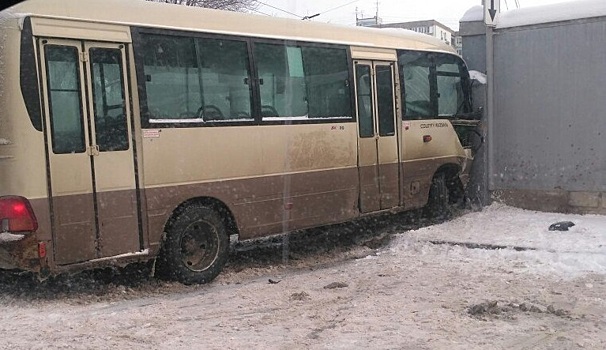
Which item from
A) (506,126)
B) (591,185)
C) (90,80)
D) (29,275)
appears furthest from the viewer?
(506,126)

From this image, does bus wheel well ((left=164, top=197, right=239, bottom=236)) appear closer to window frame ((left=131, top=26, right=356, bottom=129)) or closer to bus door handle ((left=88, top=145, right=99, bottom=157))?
window frame ((left=131, top=26, right=356, bottom=129))

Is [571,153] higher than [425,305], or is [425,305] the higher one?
[571,153]

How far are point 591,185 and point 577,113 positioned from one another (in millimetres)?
1209

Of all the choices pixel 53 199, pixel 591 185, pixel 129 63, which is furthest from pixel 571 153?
pixel 53 199

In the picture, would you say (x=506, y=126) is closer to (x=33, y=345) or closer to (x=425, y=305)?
(x=425, y=305)

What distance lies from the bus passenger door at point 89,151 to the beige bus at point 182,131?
0.01 meters

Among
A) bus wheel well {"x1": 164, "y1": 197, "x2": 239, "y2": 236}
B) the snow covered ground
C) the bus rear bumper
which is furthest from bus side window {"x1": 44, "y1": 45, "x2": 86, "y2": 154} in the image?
the snow covered ground

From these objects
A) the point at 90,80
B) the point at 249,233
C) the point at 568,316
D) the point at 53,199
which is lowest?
the point at 568,316

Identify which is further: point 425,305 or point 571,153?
point 571,153

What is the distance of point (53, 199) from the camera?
265 inches

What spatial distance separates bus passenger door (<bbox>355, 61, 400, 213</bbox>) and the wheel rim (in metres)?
2.81

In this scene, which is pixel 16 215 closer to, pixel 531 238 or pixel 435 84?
pixel 531 238

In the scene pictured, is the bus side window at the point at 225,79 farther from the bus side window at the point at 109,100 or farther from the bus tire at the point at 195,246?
the bus tire at the point at 195,246

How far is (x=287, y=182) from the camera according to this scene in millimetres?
8961
